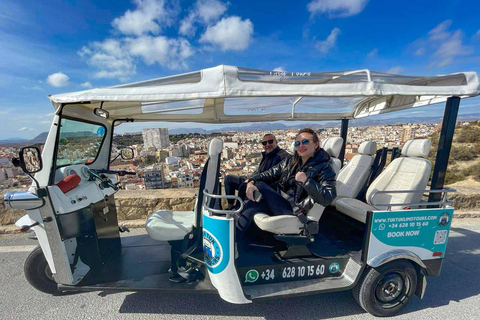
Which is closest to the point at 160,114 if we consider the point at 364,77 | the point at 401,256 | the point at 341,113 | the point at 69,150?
the point at 69,150

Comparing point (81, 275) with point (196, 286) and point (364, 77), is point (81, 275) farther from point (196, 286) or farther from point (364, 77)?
point (364, 77)

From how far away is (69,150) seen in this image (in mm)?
2480

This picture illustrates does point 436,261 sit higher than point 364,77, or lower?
lower

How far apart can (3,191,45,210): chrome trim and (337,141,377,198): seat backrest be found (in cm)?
387

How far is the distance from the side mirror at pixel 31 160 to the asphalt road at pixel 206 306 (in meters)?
1.48

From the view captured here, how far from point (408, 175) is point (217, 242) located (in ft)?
9.21

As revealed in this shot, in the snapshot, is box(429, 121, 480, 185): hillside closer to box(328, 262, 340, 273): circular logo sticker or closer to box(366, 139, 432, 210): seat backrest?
box(366, 139, 432, 210): seat backrest

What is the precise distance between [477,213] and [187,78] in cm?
656

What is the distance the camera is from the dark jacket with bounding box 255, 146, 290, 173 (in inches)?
151

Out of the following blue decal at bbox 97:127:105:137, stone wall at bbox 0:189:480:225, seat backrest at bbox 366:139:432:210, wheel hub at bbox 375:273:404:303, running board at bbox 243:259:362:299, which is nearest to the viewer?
running board at bbox 243:259:362:299

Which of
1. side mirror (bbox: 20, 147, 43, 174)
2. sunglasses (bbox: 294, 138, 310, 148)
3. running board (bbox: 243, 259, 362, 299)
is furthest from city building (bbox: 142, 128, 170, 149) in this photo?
running board (bbox: 243, 259, 362, 299)

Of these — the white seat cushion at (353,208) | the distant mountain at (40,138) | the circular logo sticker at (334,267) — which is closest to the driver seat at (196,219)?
the distant mountain at (40,138)

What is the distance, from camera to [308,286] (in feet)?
7.27

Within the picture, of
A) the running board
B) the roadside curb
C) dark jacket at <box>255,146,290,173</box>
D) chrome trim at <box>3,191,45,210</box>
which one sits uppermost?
dark jacket at <box>255,146,290,173</box>
